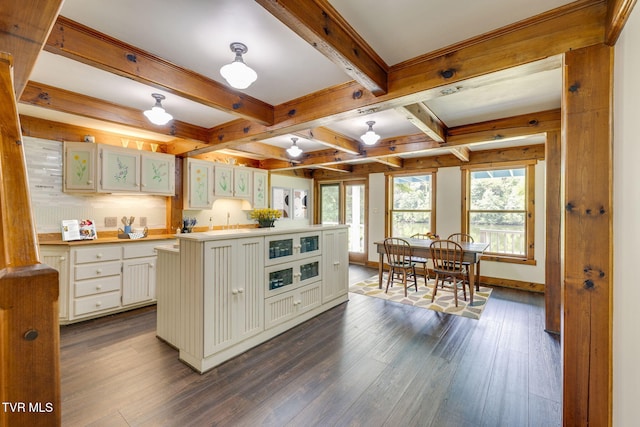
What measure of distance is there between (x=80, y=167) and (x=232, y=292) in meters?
2.86

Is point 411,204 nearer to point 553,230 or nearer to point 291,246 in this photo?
point 553,230

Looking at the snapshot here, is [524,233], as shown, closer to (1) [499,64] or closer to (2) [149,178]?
(1) [499,64]

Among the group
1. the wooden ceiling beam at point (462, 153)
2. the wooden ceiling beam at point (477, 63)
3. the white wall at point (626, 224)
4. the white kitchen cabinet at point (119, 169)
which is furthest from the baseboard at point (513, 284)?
the white kitchen cabinet at point (119, 169)

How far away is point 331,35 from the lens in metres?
1.63

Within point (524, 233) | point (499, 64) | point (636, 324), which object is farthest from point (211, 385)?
point (524, 233)

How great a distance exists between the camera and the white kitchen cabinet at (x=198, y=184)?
4672mm

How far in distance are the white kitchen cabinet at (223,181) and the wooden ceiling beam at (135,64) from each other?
2536mm

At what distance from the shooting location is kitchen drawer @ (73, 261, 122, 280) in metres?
3.38

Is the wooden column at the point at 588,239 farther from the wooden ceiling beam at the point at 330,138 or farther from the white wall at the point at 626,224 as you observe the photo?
the wooden ceiling beam at the point at 330,138

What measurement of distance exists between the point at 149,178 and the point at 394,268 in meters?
4.11

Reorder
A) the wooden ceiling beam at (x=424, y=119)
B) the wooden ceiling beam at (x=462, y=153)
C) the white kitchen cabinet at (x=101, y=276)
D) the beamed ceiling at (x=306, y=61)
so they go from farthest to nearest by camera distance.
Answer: the wooden ceiling beam at (x=462, y=153) → the white kitchen cabinet at (x=101, y=276) → the wooden ceiling beam at (x=424, y=119) → the beamed ceiling at (x=306, y=61)

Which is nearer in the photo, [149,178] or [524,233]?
[149,178]

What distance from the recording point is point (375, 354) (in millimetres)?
2727

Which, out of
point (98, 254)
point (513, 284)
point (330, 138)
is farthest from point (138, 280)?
point (513, 284)
